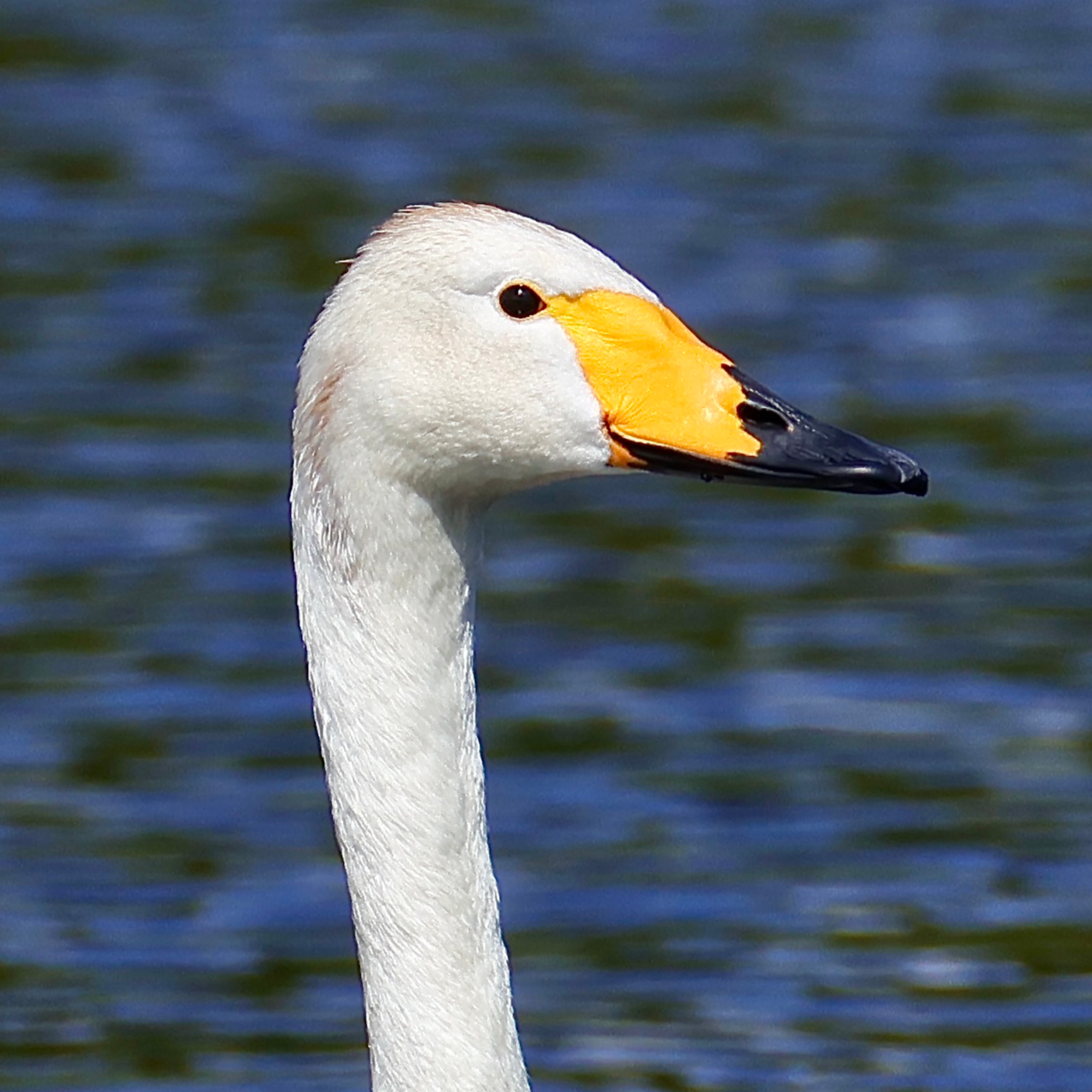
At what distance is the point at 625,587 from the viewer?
12211 mm

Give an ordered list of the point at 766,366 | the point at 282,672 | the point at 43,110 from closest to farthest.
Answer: the point at 282,672 → the point at 766,366 → the point at 43,110

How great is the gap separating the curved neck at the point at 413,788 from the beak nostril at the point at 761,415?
60 cm

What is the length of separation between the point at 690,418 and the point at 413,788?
94 cm

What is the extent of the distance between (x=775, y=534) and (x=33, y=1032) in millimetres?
4462

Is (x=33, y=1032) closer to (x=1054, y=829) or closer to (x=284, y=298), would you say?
(x=1054, y=829)

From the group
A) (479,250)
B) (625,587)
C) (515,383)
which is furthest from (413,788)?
(625,587)

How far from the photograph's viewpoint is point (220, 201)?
1639 cm

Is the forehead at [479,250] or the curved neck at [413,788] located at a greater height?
the forehead at [479,250]

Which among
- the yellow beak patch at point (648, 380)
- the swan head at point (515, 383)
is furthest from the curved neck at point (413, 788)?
the yellow beak patch at point (648, 380)

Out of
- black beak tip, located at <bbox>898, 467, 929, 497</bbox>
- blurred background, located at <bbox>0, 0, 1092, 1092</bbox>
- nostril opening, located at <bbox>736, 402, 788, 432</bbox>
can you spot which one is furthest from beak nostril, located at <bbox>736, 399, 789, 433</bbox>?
blurred background, located at <bbox>0, 0, 1092, 1092</bbox>

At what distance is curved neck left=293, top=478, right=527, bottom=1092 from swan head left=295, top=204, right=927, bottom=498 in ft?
0.51

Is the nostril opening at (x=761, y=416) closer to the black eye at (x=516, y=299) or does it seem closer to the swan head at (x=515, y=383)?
the swan head at (x=515, y=383)

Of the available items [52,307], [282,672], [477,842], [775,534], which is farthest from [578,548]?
[477,842]

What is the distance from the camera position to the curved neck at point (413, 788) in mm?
6270
